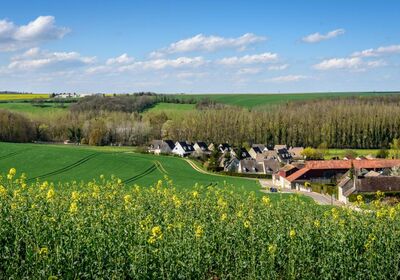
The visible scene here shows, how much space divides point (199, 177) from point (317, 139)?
5518 cm

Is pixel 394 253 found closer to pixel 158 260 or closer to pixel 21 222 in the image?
pixel 158 260

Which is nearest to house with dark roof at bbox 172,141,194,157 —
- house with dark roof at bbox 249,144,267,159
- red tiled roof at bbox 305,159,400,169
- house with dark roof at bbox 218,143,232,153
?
house with dark roof at bbox 218,143,232,153

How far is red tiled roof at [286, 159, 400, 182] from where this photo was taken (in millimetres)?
73375

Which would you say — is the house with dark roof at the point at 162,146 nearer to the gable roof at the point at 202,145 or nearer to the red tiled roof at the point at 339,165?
the gable roof at the point at 202,145

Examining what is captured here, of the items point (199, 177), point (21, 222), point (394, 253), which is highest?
point (21, 222)

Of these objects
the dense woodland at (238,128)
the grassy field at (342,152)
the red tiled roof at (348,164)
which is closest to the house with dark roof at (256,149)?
the dense woodland at (238,128)

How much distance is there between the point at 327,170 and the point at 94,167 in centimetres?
3507

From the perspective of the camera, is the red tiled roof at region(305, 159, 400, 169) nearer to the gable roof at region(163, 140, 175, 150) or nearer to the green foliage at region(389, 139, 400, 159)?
the green foliage at region(389, 139, 400, 159)

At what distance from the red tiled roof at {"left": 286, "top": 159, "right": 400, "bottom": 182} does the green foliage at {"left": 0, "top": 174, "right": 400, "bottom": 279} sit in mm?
54443


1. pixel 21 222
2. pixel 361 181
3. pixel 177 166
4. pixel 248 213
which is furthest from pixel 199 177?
pixel 21 222

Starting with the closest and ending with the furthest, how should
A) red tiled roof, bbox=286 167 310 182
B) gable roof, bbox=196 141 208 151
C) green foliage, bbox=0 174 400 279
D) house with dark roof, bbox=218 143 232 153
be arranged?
green foliage, bbox=0 174 400 279 → red tiled roof, bbox=286 167 310 182 → house with dark roof, bbox=218 143 232 153 → gable roof, bbox=196 141 208 151

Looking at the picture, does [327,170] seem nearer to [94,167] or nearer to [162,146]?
[94,167]

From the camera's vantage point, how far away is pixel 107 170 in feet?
238

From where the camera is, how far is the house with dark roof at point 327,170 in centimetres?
7231
